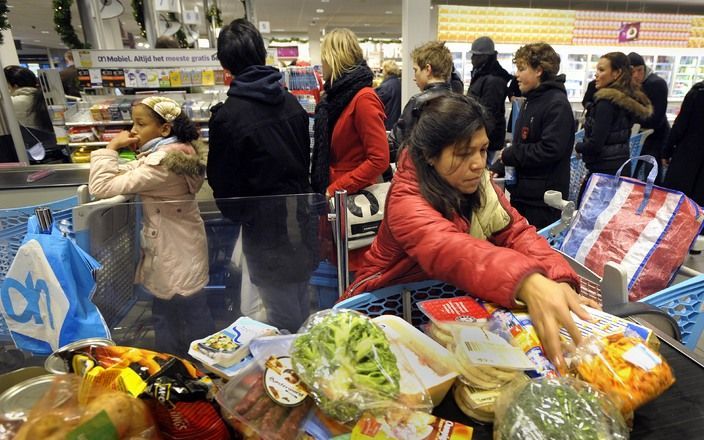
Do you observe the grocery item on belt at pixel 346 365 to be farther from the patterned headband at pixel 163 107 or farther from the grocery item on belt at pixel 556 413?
the patterned headband at pixel 163 107

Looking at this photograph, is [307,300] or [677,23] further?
[677,23]

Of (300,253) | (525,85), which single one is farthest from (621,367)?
(525,85)

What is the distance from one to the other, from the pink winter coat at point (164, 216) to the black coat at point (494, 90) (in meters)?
2.93

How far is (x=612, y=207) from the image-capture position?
1678 millimetres

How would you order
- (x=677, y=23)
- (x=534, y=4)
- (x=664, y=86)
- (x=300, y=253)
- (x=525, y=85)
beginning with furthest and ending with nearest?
(x=677, y=23)
(x=534, y=4)
(x=664, y=86)
(x=525, y=85)
(x=300, y=253)

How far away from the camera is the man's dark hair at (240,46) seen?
2107 mm

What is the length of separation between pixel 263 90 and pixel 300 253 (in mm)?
850

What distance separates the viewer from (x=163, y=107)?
2.16 meters

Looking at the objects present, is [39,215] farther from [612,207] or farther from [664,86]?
[664,86]

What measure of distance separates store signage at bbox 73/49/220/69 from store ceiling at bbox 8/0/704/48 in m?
4.72

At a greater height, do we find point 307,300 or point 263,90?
point 263,90

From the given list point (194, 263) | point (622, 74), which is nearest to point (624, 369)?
point (194, 263)

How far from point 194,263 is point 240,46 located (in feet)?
3.48

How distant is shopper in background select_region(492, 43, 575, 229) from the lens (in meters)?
2.62
